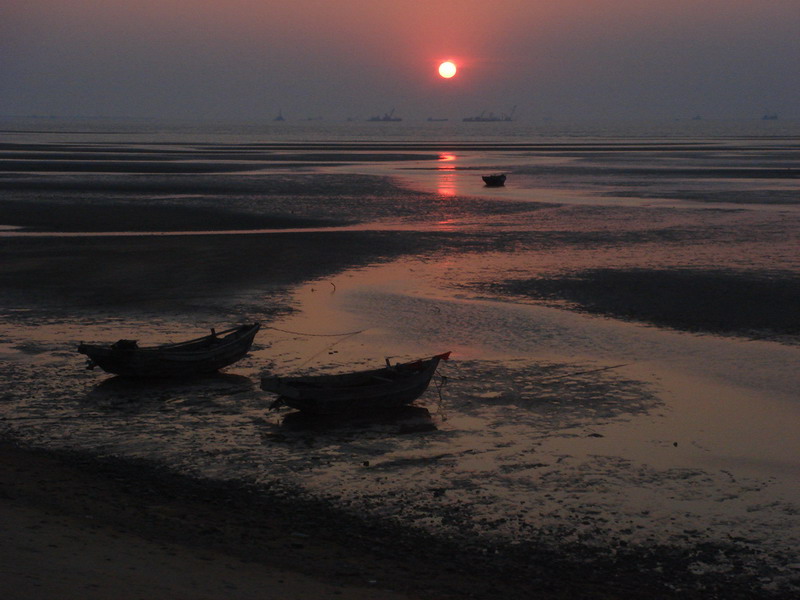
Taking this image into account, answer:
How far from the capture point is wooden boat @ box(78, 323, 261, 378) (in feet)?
54.2

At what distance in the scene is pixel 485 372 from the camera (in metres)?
17.8

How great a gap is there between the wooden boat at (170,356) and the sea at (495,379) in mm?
323

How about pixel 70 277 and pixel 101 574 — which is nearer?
pixel 101 574

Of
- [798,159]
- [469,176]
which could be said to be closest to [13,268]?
[469,176]

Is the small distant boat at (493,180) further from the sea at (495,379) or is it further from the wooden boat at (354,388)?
the wooden boat at (354,388)

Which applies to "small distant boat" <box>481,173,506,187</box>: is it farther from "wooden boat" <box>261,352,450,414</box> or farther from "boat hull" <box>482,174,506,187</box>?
"wooden boat" <box>261,352,450,414</box>

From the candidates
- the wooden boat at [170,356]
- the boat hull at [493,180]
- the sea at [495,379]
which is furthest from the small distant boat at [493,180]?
the wooden boat at [170,356]

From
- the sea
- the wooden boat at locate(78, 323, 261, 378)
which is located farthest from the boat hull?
the wooden boat at locate(78, 323, 261, 378)

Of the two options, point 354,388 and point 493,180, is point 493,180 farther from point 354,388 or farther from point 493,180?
point 354,388

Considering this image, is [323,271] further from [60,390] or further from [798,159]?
[798,159]

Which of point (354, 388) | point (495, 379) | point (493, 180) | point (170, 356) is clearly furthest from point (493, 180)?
point (354, 388)

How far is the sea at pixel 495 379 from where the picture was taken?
11.8 metres

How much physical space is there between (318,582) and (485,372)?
8913mm

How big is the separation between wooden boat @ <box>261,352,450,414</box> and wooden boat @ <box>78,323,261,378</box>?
2.55 metres
